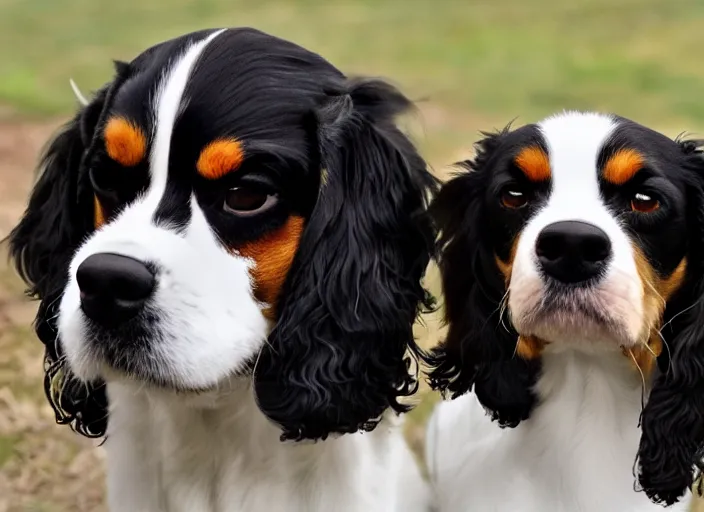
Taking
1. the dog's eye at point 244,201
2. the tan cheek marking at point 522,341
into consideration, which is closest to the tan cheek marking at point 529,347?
the tan cheek marking at point 522,341

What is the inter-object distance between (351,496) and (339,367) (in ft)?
1.24

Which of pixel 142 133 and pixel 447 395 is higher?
pixel 142 133

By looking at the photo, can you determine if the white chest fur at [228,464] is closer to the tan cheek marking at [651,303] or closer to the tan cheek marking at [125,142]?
the tan cheek marking at [125,142]

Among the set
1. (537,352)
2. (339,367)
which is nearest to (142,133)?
(339,367)

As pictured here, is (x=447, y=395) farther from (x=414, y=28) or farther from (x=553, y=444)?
(x=414, y=28)

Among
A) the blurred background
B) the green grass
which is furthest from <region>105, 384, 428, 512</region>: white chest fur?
the green grass

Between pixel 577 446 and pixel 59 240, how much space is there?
1479 mm

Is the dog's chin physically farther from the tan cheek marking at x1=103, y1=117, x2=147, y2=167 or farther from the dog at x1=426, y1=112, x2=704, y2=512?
the tan cheek marking at x1=103, y1=117, x2=147, y2=167

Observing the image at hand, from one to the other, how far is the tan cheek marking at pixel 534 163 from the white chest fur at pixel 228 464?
819 millimetres

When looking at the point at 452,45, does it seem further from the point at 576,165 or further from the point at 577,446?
the point at 577,446

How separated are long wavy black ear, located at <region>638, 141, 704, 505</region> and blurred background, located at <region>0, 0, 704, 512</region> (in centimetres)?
272

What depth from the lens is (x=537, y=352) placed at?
7.61 ft

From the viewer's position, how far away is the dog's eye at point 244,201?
2.01 metres

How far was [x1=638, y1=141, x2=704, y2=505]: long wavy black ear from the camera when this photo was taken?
2.19 m
